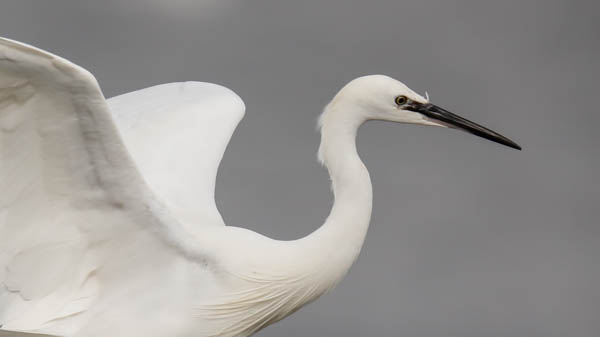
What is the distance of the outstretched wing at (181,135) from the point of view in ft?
17.5

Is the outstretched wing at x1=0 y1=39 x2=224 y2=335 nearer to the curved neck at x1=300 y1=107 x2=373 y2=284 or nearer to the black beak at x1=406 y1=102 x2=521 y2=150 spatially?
the curved neck at x1=300 y1=107 x2=373 y2=284

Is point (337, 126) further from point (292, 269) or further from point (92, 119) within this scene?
point (92, 119)

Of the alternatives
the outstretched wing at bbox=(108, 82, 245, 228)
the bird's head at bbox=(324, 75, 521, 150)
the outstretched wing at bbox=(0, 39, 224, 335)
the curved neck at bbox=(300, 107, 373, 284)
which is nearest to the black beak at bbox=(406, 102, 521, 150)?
the bird's head at bbox=(324, 75, 521, 150)

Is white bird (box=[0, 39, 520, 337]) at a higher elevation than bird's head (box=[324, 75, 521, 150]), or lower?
lower

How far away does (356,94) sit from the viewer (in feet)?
16.2

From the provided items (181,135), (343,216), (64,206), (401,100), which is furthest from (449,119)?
(64,206)

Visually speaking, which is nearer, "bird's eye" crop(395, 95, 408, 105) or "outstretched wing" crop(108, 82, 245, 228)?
"bird's eye" crop(395, 95, 408, 105)

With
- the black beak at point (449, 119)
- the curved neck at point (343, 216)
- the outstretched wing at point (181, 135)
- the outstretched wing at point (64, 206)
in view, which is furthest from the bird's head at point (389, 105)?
the outstretched wing at point (64, 206)

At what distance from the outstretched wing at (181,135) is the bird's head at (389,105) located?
804 mm

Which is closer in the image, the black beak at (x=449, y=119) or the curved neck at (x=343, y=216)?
the curved neck at (x=343, y=216)

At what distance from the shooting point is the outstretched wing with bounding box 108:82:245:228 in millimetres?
5336

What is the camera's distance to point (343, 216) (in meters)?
4.84

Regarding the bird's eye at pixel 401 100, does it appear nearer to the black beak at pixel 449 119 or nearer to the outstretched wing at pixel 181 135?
the black beak at pixel 449 119

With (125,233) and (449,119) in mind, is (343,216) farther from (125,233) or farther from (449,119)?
(125,233)
